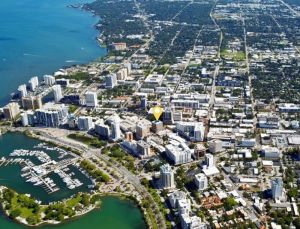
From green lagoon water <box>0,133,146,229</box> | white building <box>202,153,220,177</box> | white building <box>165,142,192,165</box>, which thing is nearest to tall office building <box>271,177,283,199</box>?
white building <box>202,153,220,177</box>

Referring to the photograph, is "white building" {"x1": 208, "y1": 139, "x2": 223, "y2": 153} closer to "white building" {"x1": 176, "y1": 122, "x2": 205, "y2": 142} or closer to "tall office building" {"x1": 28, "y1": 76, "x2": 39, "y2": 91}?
"white building" {"x1": 176, "y1": 122, "x2": 205, "y2": 142}

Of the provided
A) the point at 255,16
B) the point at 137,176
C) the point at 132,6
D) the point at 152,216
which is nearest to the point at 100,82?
the point at 137,176

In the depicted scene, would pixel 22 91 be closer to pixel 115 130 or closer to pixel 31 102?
pixel 31 102

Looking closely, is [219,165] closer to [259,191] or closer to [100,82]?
[259,191]

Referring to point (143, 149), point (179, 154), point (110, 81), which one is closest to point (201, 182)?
point (179, 154)

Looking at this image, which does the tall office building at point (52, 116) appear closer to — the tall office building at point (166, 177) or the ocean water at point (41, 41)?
the ocean water at point (41, 41)

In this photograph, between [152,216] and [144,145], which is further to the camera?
[144,145]

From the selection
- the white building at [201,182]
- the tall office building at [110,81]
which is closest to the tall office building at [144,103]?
the tall office building at [110,81]
